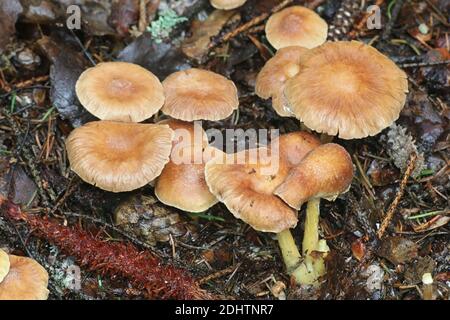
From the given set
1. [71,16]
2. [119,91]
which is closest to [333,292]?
[119,91]

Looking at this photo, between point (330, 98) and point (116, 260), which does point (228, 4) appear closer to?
point (330, 98)

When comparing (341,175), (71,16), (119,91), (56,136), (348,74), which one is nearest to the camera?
(341,175)

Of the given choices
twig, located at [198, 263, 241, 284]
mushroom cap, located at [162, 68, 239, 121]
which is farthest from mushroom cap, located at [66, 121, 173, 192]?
twig, located at [198, 263, 241, 284]

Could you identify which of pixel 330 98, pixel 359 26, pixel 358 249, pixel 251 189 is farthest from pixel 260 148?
pixel 359 26

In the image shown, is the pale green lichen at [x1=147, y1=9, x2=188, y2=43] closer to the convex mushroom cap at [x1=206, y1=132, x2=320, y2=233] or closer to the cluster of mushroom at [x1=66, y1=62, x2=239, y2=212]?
the cluster of mushroom at [x1=66, y1=62, x2=239, y2=212]

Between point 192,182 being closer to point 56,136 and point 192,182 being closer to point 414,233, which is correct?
point 56,136

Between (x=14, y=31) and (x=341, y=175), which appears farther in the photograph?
(x=14, y=31)
